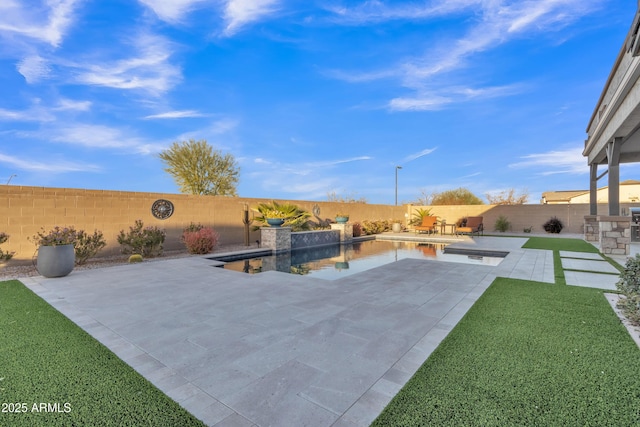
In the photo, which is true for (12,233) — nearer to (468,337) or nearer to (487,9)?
(468,337)

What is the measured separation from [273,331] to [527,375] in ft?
7.37

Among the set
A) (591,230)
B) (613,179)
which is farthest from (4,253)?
(591,230)

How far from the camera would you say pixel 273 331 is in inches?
118

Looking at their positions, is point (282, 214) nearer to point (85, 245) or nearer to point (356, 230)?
point (356, 230)

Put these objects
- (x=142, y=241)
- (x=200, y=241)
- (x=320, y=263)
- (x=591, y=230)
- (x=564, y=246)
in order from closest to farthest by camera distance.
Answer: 1. (x=320, y=263)
2. (x=142, y=241)
3. (x=200, y=241)
4. (x=564, y=246)
5. (x=591, y=230)

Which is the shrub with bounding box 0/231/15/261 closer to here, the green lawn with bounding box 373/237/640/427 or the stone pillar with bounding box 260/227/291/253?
the stone pillar with bounding box 260/227/291/253

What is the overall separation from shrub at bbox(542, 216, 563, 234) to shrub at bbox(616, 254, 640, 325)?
16.6 m

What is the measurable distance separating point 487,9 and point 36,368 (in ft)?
39.9

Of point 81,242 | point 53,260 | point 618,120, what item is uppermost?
point 618,120

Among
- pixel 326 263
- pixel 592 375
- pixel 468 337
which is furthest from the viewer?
pixel 326 263

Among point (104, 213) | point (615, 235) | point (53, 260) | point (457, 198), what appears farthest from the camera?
point (457, 198)

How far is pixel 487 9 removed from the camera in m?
8.55

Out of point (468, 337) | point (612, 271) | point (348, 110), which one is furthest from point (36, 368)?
point (348, 110)

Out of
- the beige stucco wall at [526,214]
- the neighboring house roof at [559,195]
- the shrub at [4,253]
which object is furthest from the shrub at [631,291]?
the neighboring house roof at [559,195]
